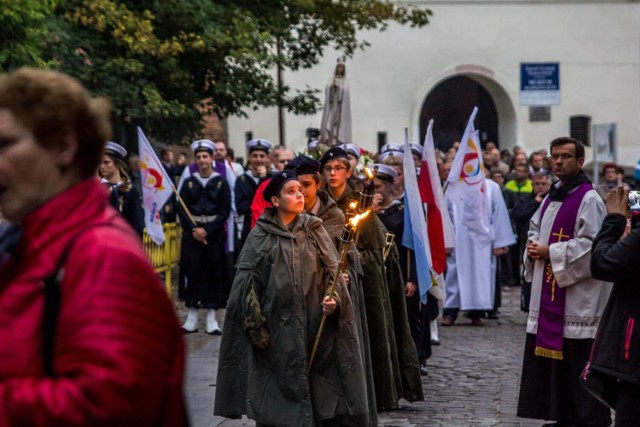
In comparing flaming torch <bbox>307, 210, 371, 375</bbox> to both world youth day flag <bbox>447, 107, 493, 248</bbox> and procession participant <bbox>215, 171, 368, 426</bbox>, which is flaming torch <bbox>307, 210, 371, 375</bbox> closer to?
procession participant <bbox>215, 171, 368, 426</bbox>

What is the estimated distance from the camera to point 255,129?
39562 mm

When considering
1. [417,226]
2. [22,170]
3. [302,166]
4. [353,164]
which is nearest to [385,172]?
[417,226]

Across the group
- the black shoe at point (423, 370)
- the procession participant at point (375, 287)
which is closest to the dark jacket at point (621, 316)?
the procession participant at point (375, 287)

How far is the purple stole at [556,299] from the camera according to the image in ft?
29.6

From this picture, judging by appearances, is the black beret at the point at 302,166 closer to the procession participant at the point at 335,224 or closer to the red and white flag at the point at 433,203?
the procession participant at the point at 335,224

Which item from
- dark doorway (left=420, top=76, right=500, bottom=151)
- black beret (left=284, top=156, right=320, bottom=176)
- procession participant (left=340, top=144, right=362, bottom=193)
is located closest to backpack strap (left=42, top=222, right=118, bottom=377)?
black beret (left=284, top=156, right=320, bottom=176)

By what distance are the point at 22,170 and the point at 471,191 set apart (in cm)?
1340

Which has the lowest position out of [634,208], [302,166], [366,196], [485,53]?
[634,208]

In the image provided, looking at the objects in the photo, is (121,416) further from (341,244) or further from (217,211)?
(217,211)

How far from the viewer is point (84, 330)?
277cm

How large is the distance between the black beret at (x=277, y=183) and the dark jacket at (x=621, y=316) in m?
2.22

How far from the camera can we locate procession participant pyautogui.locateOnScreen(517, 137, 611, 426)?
29.4 feet

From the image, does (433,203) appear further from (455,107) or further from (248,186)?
(455,107)

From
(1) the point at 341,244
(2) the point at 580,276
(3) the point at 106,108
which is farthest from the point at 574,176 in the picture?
(3) the point at 106,108
